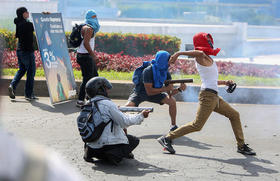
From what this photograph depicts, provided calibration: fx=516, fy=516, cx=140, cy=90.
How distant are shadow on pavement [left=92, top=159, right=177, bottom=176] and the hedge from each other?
34.4 ft

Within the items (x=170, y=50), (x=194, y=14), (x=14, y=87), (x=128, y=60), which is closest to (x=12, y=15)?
(x=170, y=50)

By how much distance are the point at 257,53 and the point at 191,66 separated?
17020mm

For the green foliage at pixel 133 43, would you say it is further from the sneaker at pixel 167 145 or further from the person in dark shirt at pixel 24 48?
the sneaker at pixel 167 145

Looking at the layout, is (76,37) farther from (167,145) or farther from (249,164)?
(249,164)

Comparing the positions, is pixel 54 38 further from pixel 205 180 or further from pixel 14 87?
pixel 205 180

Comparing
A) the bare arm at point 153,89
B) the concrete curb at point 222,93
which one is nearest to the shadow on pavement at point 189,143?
the bare arm at point 153,89

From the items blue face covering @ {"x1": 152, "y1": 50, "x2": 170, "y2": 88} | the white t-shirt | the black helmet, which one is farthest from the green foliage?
the black helmet

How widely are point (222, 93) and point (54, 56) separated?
10.2ft

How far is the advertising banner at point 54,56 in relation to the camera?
328 inches

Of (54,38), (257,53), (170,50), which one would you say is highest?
(54,38)

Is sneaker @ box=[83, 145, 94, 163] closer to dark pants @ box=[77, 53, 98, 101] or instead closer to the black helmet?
the black helmet

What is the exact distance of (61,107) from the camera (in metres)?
8.41

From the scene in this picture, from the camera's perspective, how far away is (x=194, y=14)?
50.7 meters

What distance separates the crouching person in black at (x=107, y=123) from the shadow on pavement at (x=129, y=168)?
0.09m
